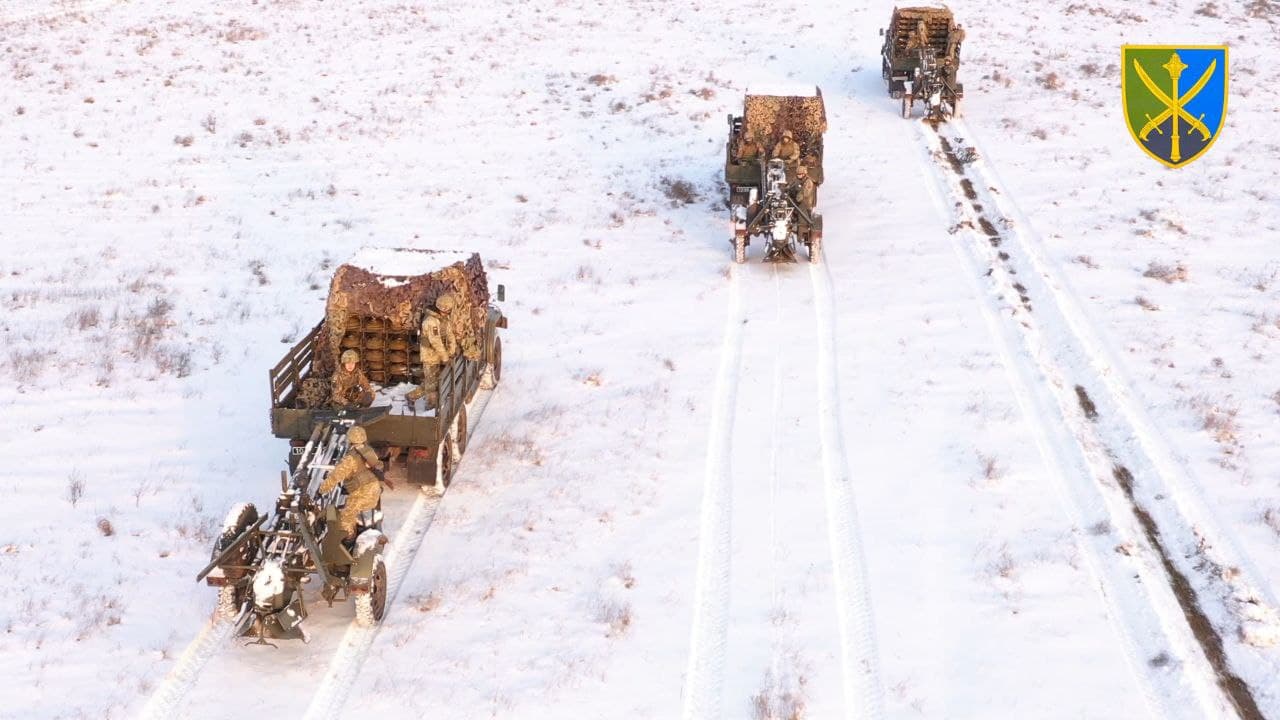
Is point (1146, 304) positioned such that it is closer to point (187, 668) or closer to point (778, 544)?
point (778, 544)

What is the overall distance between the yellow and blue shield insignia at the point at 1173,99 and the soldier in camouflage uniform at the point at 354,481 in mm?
13295

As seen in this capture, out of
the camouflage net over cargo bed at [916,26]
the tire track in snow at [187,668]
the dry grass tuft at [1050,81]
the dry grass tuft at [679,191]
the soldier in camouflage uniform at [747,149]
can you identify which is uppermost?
the camouflage net over cargo bed at [916,26]

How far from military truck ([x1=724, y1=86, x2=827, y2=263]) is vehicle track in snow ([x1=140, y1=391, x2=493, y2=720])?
1023cm

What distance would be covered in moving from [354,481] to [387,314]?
104 inches

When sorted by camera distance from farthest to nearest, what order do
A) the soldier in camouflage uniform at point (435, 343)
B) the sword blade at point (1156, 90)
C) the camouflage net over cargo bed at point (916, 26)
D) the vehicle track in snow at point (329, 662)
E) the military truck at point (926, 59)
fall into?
the camouflage net over cargo bed at point (916, 26) < the military truck at point (926, 59) < the sword blade at point (1156, 90) < the soldier in camouflage uniform at point (435, 343) < the vehicle track in snow at point (329, 662)

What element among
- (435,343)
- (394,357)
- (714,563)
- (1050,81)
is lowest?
(714,563)

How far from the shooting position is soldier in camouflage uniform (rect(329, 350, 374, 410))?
1209 cm

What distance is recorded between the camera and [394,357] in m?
12.9

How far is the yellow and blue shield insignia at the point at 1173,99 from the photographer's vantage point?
18.7 m

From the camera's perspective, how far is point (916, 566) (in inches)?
434

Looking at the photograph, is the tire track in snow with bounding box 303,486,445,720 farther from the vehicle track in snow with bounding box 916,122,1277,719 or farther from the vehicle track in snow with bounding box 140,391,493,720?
the vehicle track in snow with bounding box 916,122,1277,719

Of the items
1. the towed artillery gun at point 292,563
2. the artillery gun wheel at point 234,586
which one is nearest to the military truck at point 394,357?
the towed artillery gun at point 292,563

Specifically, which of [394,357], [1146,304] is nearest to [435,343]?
[394,357]

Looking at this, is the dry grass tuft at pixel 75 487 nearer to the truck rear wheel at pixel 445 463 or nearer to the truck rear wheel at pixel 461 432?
→ the truck rear wheel at pixel 445 463
